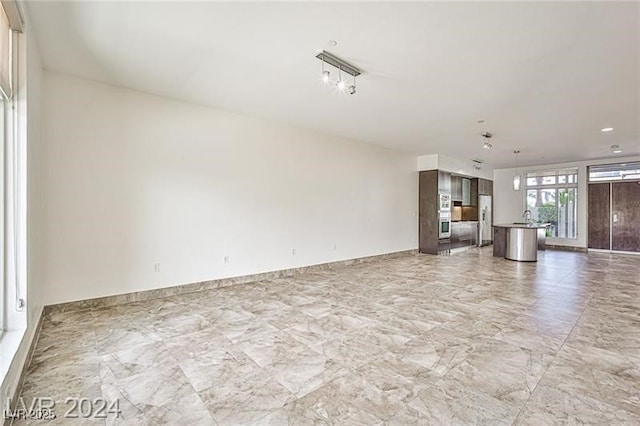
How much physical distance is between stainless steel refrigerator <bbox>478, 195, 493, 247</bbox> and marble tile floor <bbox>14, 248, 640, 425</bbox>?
20.0ft

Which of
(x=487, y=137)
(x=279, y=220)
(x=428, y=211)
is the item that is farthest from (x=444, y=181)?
(x=279, y=220)

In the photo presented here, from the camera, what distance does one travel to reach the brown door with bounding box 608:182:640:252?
8867mm

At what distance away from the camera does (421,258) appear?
8.11 m

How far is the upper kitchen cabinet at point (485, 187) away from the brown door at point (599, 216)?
2.75 metres

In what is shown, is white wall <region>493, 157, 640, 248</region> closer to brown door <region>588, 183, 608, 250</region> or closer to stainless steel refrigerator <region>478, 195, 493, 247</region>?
brown door <region>588, 183, 608, 250</region>

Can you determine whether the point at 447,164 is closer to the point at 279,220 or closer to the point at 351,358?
the point at 279,220

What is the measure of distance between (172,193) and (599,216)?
11770mm

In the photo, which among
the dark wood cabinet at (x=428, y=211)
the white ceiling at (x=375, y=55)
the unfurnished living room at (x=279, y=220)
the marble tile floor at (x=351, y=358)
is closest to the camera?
the marble tile floor at (x=351, y=358)

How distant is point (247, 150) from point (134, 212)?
201 centimetres

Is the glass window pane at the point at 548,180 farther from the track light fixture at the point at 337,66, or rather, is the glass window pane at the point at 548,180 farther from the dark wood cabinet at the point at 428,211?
the track light fixture at the point at 337,66

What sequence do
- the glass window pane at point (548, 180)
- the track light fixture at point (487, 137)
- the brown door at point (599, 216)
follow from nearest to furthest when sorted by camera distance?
the track light fixture at point (487, 137) → the brown door at point (599, 216) → the glass window pane at point (548, 180)

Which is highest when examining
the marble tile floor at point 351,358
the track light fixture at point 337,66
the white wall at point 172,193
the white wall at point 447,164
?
the track light fixture at point 337,66

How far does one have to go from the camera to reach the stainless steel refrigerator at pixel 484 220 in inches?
421

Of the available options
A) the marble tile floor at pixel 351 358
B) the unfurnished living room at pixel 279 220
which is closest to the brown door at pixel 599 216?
the unfurnished living room at pixel 279 220
